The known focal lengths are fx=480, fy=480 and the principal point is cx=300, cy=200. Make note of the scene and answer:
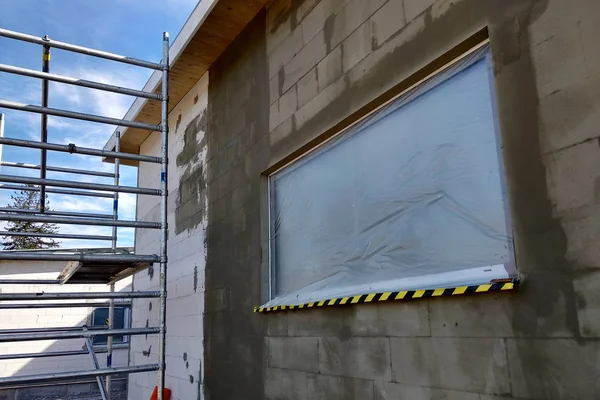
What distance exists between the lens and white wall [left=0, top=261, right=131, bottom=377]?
13.1 metres

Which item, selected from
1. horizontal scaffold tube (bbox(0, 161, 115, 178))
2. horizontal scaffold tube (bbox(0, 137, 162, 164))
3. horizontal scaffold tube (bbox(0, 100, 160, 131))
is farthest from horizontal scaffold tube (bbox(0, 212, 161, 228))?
horizontal scaffold tube (bbox(0, 161, 115, 178))

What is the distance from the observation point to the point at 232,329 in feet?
16.8

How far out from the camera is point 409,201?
3.17 meters

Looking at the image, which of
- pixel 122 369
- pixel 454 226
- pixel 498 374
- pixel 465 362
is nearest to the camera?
pixel 498 374

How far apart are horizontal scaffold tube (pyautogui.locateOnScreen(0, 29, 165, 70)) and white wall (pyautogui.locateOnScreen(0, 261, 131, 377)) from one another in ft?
33.1

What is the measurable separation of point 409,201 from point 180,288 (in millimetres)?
4434

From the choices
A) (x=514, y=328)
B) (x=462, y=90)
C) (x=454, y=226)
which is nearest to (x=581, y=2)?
(x=462, y=90)

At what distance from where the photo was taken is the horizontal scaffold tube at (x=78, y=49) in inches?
155

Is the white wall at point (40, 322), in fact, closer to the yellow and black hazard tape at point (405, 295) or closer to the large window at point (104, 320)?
the large window at point (104, 320)

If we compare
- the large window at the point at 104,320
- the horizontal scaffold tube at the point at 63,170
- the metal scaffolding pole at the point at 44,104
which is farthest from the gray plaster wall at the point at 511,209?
the large window at the point at 104,320

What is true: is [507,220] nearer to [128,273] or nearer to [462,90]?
[462,90]

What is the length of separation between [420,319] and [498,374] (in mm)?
562

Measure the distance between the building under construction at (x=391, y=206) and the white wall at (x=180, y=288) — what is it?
0.09 metres

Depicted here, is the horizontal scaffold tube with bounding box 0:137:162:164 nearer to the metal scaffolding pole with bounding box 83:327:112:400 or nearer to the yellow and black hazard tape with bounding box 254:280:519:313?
the yellow and black hazard tape with bounding box 254:280:519:313
